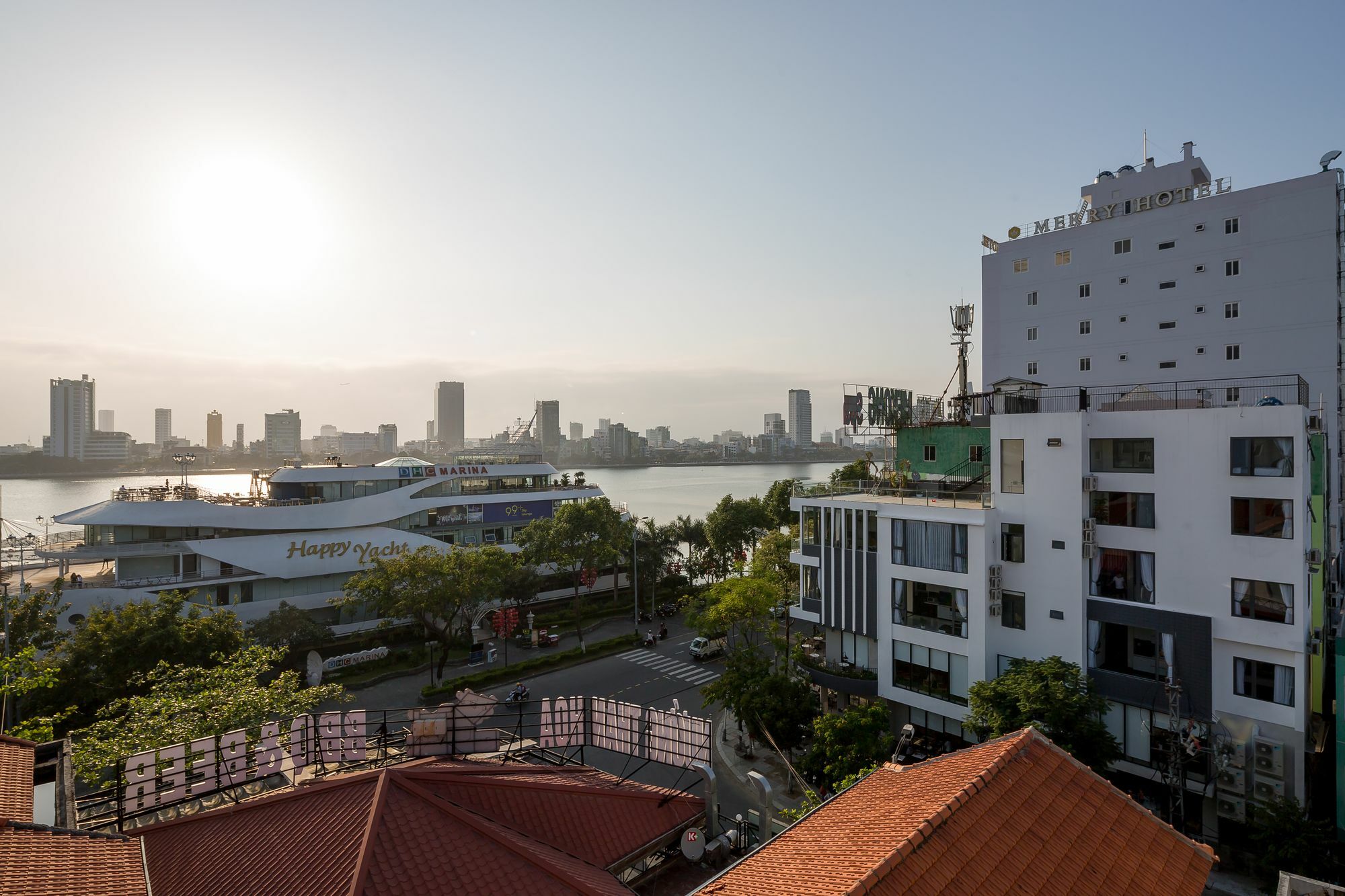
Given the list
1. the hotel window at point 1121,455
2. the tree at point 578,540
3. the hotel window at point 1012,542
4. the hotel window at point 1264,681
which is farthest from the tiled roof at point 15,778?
the tree at point 578,540

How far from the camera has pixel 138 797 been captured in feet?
43.9

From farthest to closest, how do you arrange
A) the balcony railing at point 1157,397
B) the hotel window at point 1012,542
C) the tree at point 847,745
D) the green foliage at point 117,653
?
the green foliage at point 117,653 → the hotel window at point 1012,542 → the balcony railing at point 1157,397 → the tree at point 847,745

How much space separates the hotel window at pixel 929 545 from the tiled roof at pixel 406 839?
15196 mm

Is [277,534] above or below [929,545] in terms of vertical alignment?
below

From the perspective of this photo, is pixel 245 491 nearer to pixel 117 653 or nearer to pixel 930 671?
pixel 117 653

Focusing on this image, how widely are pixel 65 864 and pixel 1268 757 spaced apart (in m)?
26.8

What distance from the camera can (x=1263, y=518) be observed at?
19500mm

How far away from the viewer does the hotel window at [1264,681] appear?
19.0 metres

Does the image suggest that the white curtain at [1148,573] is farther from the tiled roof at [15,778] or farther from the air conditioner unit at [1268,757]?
the tiled roof at [15,778]

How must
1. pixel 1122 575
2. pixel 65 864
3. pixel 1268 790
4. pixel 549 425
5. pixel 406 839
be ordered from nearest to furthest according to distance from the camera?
pixel 65 864, pixel 406 839, pixel 1268 790, pixel 1122 575, pixel 549 425

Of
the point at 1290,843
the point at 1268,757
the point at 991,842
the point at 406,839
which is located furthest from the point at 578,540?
the point at 991,842

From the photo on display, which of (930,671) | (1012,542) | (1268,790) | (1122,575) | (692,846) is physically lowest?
(1268,790)

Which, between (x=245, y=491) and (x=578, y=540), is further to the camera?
(x=245, y=491)

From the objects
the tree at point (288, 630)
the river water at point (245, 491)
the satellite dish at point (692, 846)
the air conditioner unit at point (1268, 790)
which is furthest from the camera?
the river water at point (245, 491)
